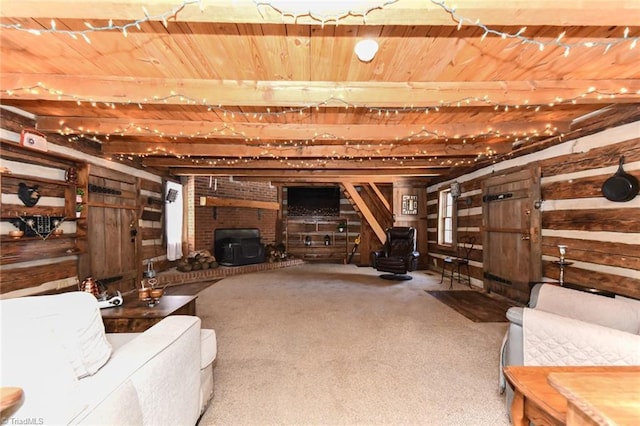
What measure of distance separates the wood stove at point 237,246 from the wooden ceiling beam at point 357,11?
18.7ft

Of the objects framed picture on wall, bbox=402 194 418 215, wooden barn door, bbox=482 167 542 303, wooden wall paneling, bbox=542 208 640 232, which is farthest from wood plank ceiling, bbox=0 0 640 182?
framed picture on wall, bbox=402 194 418 215

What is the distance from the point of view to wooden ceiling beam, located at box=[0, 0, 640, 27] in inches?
52.7

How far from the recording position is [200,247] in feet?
21.9

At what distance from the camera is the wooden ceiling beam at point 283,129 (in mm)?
3178

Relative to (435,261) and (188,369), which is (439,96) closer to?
(188,369)

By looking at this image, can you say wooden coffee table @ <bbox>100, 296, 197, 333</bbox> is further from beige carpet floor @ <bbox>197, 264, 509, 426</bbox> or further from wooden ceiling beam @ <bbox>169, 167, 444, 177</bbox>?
wooden ceiling beam @ <bbox>169, 167, 444, 177</bbox>

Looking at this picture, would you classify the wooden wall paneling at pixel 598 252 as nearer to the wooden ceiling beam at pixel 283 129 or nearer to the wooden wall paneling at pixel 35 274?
the wooden ceiling beam at pixel 283 129

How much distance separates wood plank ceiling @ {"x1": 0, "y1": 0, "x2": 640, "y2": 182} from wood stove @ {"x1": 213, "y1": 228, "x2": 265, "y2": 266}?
3660 mm

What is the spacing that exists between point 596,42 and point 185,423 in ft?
10.8

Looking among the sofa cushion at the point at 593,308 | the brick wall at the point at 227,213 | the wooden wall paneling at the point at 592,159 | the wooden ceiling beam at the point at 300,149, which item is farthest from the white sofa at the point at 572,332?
the brick wall at the point at 227,213

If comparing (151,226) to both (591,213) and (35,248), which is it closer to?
(35,248)

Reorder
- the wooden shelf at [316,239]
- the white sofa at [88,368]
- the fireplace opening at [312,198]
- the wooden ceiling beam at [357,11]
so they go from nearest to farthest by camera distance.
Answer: the white sofa at [88,368] → the wooden ceiling beam at [357,11] → the fireplace opening at [312,198] → the wooden shelf at [316,239]

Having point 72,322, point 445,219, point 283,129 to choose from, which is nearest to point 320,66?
point 283,129

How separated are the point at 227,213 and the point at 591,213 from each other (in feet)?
22.0
